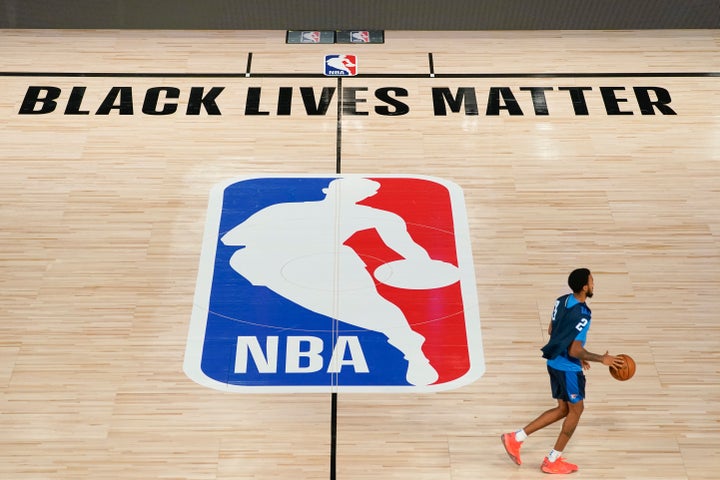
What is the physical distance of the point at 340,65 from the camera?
32.3 feet

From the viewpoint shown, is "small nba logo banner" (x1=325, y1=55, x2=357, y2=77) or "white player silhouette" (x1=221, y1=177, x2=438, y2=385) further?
"small nba logo banner" (x1=325, y1=55, x2=357, y2=77)

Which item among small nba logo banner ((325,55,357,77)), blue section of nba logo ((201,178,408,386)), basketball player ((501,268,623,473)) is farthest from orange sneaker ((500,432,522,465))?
small nba logo banner ((325,55,357,77))

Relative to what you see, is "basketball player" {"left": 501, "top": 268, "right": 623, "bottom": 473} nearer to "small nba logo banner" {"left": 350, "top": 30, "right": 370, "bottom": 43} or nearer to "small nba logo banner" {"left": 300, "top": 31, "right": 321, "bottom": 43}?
"small nba logo banner" {"left": 350, "top": 30, "right": 370, "bottom": 43}

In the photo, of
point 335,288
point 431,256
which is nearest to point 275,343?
point 335,288

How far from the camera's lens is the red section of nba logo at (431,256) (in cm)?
679

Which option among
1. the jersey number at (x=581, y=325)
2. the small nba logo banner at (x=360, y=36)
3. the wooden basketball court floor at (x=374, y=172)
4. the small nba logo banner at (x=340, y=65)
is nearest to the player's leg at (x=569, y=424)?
the wooden basketball court floor at (x=374, y=172)

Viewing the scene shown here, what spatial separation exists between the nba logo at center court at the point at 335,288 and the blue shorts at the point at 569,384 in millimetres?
957

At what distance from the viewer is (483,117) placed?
361 inches

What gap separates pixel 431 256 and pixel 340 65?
A: 10.2ft

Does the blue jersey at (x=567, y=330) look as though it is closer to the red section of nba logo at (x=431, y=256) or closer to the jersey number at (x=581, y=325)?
the jersey number at (x=581, y=325)

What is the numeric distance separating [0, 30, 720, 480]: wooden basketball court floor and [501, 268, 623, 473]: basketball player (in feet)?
0.61

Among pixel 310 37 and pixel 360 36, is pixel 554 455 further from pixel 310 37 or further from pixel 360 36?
pixel 310 37

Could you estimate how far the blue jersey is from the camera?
5473mm

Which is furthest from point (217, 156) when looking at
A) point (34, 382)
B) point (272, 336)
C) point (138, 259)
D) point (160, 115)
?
point (34, 382)
